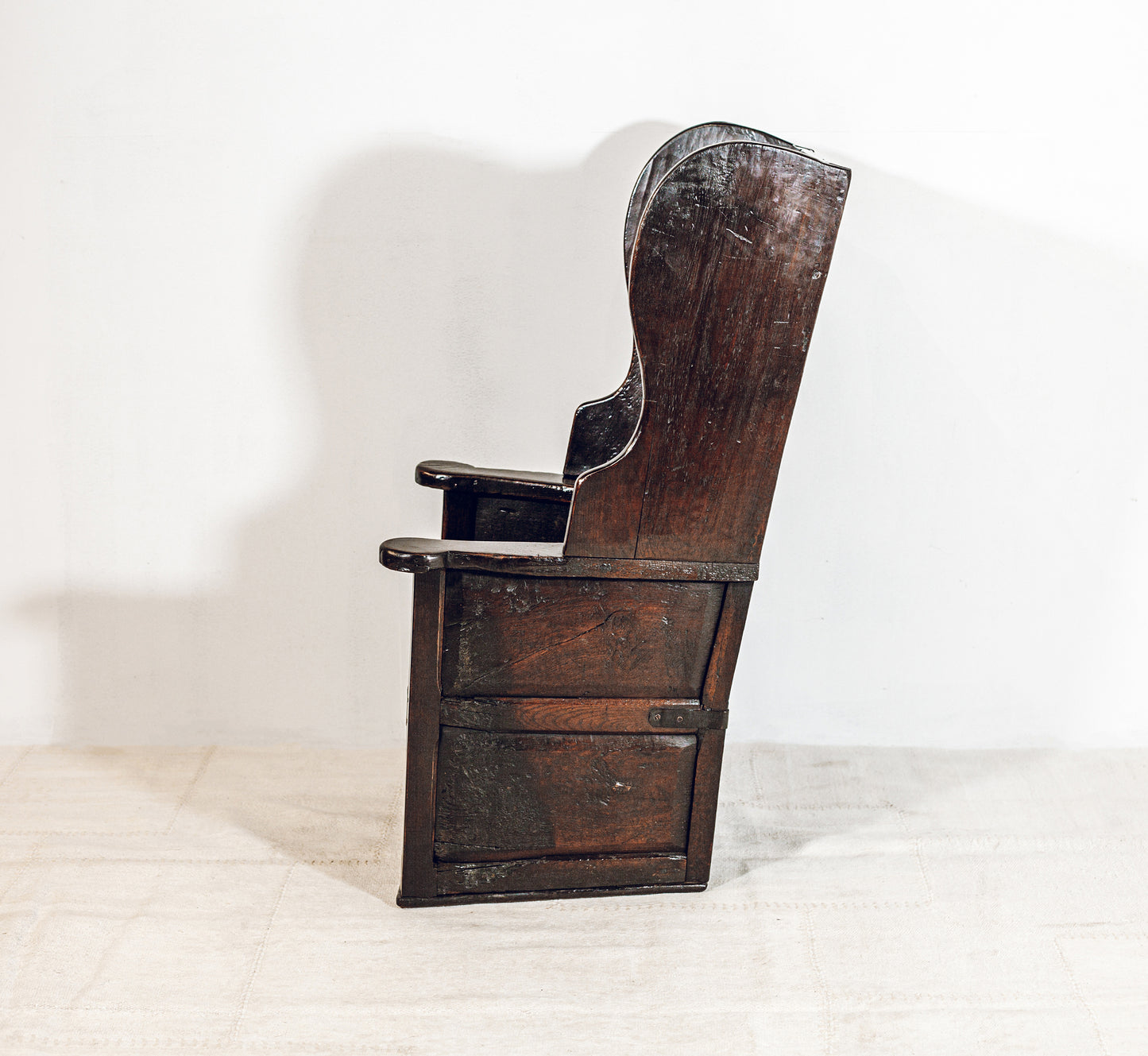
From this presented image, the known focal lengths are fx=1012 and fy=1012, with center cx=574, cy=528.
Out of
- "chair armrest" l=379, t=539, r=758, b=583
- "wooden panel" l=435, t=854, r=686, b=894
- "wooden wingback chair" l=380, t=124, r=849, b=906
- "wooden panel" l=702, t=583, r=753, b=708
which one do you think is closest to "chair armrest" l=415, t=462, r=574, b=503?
"wooden wingback chair" l=380, t=124, r=849, b=906

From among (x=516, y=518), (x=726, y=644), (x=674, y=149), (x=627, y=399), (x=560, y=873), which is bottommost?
(x=560, y=873)

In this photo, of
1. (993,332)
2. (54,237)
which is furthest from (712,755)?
(54,237)

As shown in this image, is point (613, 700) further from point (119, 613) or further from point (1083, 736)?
point (1083, 736)

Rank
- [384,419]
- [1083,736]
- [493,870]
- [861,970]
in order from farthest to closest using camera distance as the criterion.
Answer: [1083,736], [384,419], [493,870], [861,970]

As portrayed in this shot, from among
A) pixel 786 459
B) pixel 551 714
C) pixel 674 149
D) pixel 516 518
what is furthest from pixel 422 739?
pixel 674 149

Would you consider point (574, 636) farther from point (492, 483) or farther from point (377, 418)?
point (377, 418)

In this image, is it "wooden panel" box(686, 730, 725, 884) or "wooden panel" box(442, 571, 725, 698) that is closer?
"wooden panel" box(442, 571, 725, 698)

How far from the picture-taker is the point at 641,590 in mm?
1563

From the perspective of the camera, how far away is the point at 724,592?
5.21 feet

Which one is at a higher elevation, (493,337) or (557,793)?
(493,337)

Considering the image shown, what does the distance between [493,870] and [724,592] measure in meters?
0.59

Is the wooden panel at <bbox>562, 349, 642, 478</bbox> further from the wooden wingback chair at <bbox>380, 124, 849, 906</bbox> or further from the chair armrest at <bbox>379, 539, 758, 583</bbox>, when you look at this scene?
the chair armrest at <bbox>379, 539, 758, 583</bbox>

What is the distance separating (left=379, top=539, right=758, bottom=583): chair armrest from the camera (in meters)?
1.46

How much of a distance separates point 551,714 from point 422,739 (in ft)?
0.67
